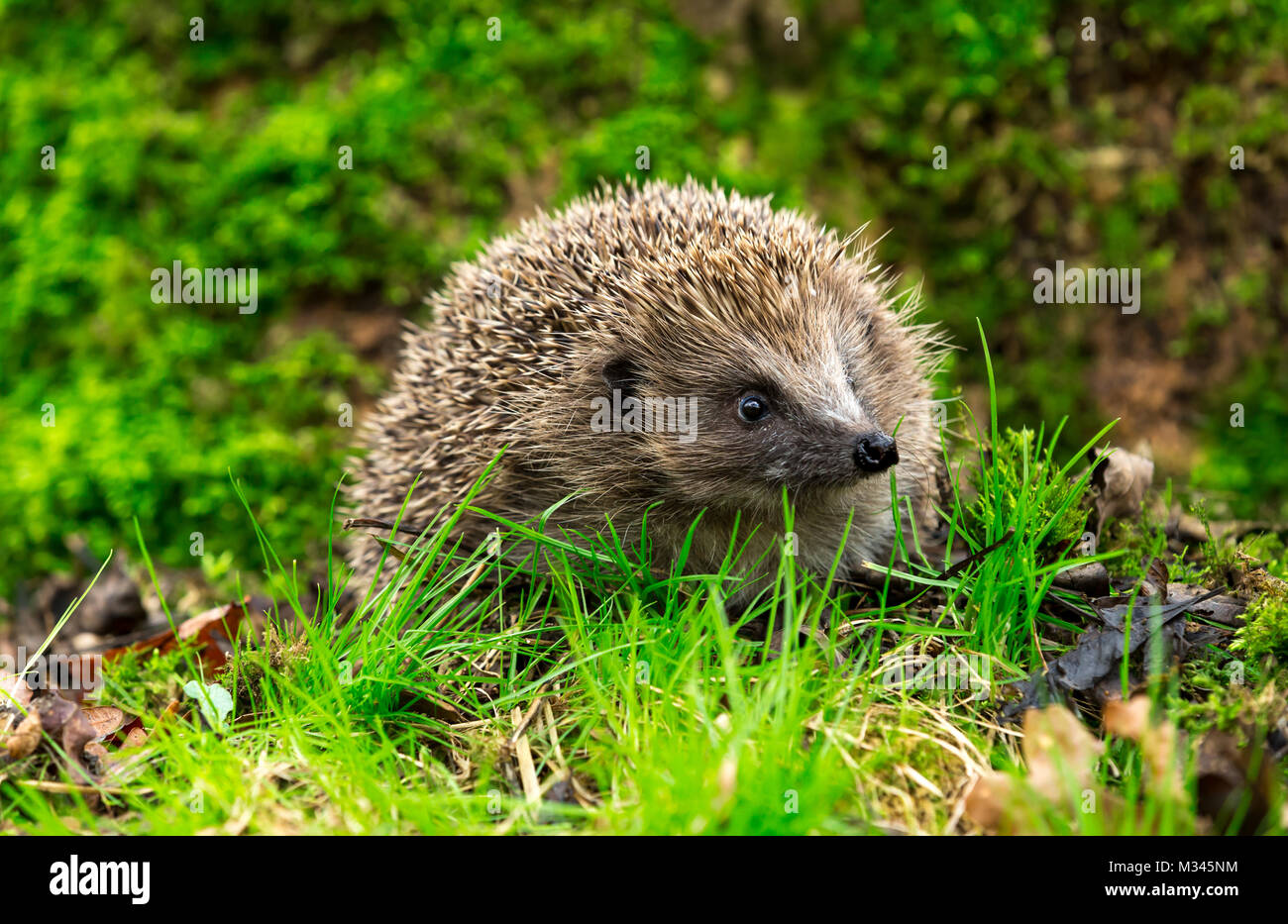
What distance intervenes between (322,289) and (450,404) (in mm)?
2922

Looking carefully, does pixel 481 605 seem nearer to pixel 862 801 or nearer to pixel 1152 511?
pixel 862 801

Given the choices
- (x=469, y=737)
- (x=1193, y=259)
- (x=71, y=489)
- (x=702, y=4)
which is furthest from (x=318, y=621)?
(x=1193, y=259)

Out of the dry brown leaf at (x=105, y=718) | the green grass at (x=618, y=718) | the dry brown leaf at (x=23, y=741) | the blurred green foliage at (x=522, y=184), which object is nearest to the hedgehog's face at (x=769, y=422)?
the green grass at (x=618, y=718)

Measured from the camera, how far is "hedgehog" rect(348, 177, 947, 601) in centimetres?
489

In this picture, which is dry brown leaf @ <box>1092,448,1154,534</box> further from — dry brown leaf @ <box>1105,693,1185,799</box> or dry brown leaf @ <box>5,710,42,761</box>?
dry brown leaf @ <box>5,710,42,761</box>

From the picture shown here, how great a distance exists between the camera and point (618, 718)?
12.3 ft

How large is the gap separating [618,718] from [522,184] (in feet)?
16.9

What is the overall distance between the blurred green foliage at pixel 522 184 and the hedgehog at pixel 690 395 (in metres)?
2.49

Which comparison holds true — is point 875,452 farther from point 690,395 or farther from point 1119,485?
point 1119,485

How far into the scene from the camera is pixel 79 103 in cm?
810

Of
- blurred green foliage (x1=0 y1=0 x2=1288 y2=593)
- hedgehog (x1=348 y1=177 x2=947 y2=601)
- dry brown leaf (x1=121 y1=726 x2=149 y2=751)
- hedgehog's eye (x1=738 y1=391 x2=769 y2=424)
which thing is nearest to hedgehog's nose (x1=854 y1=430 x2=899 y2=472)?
hedgehog (x1=348 y1=177 x2=947 y2=601)

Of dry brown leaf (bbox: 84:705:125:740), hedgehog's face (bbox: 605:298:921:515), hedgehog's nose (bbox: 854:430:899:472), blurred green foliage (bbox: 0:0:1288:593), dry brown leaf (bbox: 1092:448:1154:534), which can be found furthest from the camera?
blurred green foliage (bbox: 0:0:1288:593)

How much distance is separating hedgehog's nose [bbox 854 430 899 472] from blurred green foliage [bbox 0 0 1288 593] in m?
3.31

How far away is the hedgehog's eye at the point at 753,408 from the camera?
4.93m
